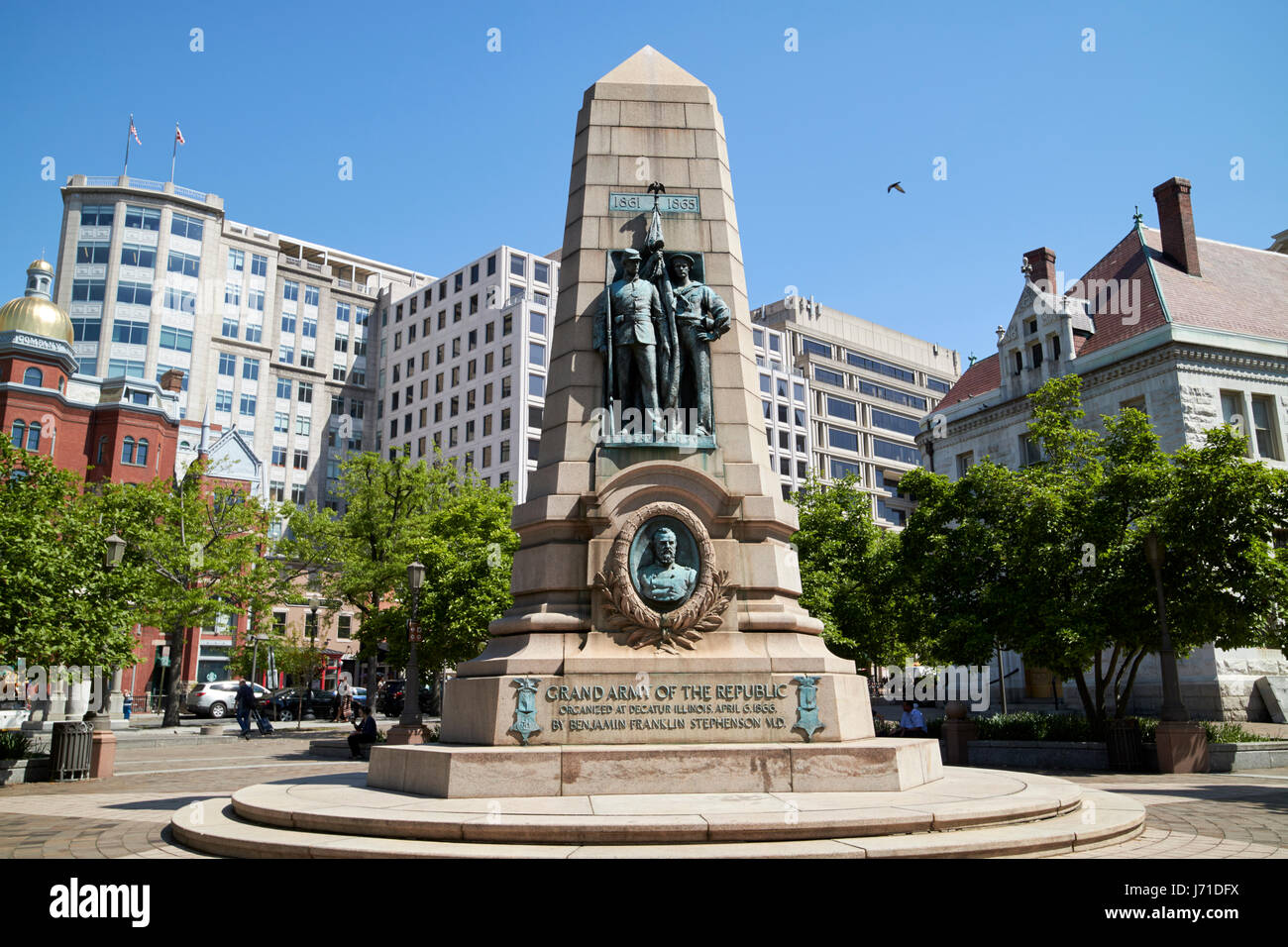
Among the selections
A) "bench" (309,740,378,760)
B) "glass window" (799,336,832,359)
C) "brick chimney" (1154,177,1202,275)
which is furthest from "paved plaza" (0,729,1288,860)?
"glass window" (799,336,832,359)

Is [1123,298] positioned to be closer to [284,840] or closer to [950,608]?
[950,608]

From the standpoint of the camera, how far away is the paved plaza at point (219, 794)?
→ 9172mm

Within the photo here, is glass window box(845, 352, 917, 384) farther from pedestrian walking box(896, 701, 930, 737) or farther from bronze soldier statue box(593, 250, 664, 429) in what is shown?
bronze soldier statue box(593, 250, 664, 429)

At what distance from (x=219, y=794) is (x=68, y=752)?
480 centimetres

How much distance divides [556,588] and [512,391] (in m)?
68.7

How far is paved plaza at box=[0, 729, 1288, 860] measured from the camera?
9.17 metres

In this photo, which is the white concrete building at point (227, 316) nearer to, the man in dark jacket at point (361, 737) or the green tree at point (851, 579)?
the man in dark jacket at point (361, 737)

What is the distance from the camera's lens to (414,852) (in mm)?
7742

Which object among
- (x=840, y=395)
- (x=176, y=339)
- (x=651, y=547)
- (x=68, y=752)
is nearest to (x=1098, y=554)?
(x=651, y=547)

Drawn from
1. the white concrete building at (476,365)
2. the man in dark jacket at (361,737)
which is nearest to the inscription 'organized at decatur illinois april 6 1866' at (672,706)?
the man in dark jacket at (361,737)

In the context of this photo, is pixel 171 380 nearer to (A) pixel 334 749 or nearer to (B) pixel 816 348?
(A) pixel 334 749
